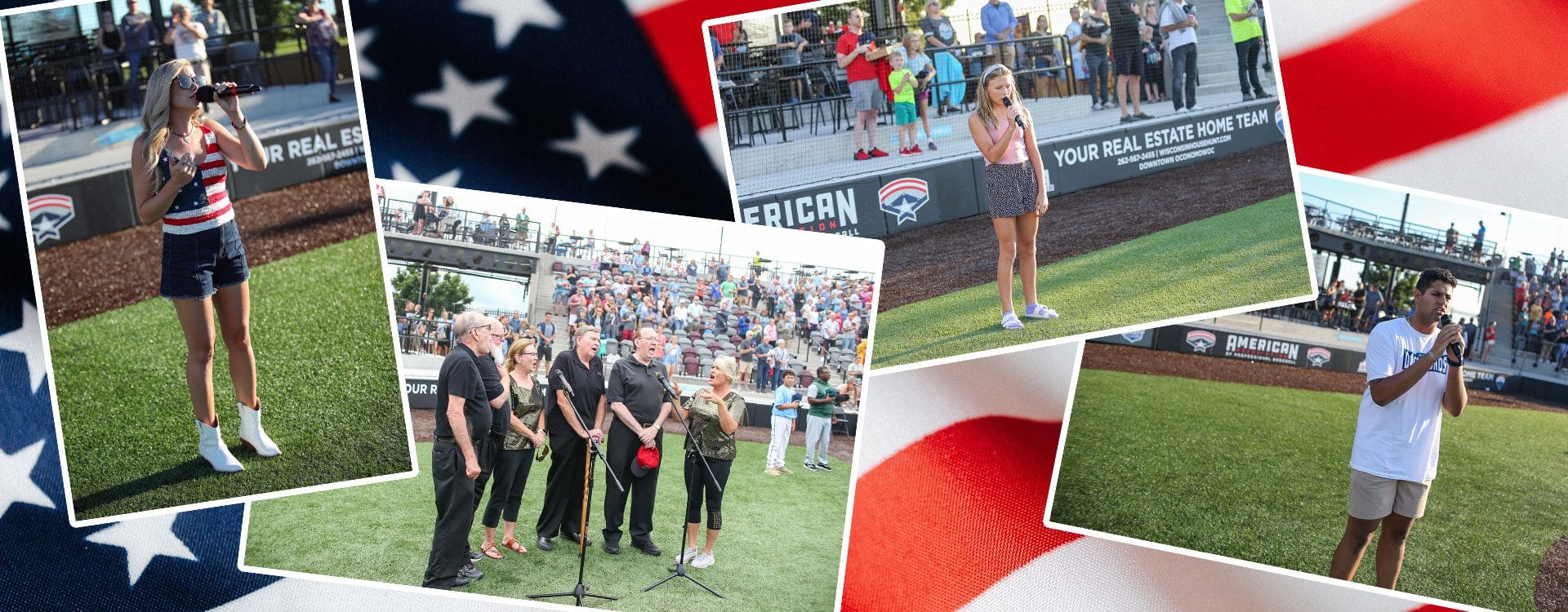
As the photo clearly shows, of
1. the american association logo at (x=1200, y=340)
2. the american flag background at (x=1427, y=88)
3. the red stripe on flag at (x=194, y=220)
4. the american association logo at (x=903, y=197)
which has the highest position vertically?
→ the american flag background at (x=1427, y=88)

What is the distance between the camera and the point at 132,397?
13.6ft

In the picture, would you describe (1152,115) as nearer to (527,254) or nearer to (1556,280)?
A: (1556,280)

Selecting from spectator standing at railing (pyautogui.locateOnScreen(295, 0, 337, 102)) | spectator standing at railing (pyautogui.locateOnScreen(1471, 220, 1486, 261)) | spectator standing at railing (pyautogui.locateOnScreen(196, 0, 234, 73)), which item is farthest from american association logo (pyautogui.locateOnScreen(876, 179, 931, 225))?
spectator standing at railing (pyautogui.locateOnScreen(196, 0, 234, 73))

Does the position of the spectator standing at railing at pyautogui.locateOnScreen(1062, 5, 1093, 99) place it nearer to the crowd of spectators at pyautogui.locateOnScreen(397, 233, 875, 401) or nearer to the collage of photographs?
the collage of photographs

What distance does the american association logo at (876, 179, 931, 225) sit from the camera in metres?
3.93

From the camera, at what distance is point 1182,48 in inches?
154

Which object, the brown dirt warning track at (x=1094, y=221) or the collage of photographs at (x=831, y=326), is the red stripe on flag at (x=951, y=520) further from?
the brown dirt warning track at (x=1094, y=221)

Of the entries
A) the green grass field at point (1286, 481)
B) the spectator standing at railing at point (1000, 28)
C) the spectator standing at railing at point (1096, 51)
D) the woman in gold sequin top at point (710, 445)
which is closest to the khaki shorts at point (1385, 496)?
the green grass field at point (1286, 481)

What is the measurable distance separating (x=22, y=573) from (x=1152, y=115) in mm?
4650

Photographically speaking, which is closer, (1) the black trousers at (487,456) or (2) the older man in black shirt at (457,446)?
(2) the older man in black shirt at (457,446)

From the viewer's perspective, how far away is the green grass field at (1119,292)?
381 centimetres

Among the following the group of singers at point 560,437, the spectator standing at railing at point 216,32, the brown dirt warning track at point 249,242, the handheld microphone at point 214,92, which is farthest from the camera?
the spectator standing at railing at point 216,32

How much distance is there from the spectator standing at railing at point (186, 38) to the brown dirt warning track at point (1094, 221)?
8.83ft

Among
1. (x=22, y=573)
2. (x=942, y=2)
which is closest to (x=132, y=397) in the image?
(x=22, y=573)
